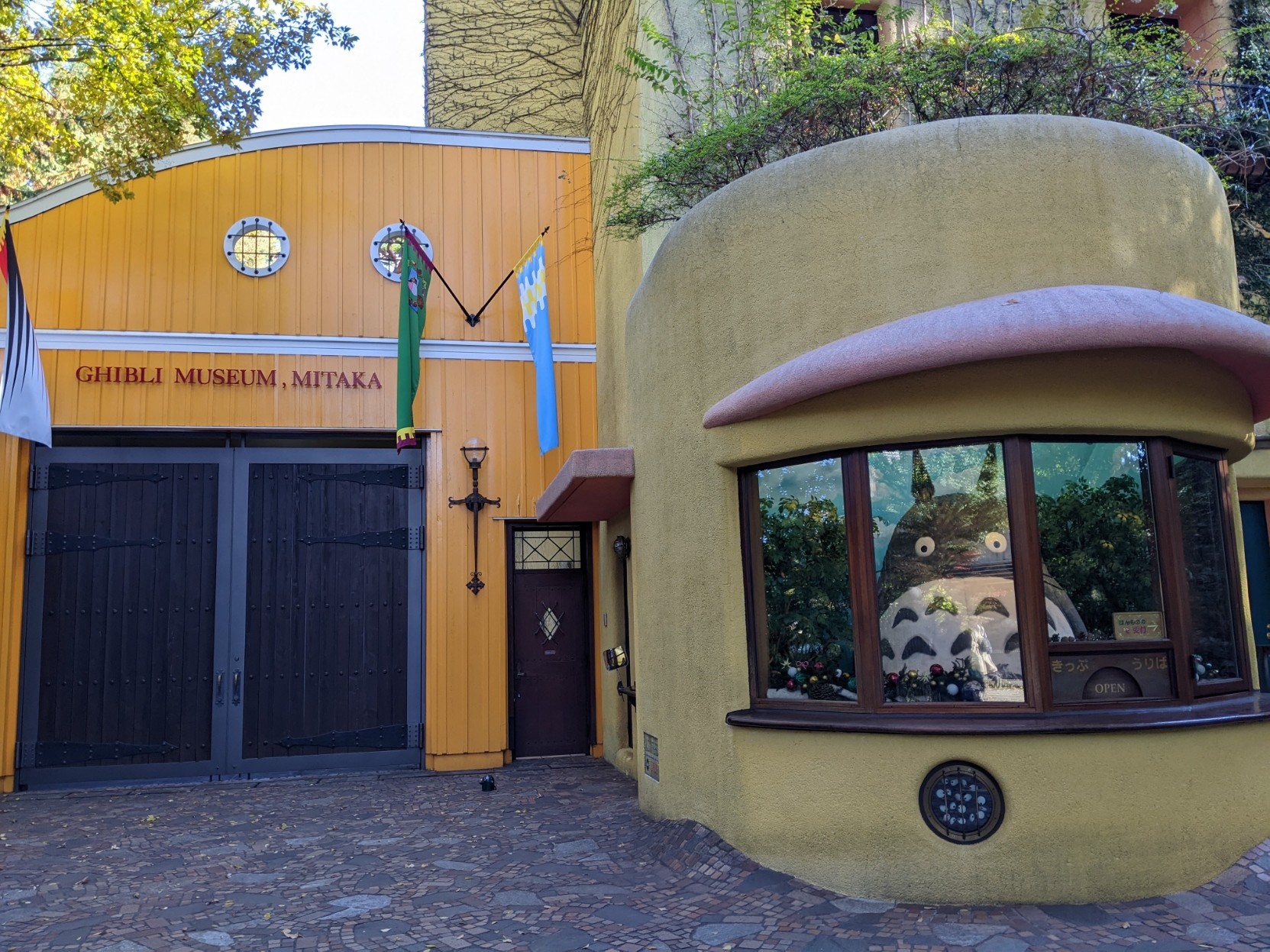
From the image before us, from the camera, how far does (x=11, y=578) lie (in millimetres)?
8820

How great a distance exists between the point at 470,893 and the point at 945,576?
3055 millimetres

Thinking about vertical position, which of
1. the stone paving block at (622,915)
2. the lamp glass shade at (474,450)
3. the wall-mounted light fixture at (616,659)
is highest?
the lamp glass shade at (474,450)

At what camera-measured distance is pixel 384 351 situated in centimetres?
975

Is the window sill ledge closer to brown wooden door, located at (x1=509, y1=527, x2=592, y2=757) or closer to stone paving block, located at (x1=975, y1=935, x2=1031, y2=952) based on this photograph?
stone paving block, located at (x1=975, y1=935, x2=1031, y2=952)

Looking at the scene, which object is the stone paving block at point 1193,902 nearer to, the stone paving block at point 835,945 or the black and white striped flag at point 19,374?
the stone paving block at point 835,945

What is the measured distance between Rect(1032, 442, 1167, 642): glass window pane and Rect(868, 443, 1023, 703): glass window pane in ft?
0.74

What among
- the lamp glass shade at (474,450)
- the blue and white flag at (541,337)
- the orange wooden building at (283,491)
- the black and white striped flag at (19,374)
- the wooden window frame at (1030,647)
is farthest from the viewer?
the lamp glass shade at (474,450)

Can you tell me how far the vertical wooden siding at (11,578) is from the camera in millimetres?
8648

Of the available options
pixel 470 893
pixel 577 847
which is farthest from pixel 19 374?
pixel 577 847

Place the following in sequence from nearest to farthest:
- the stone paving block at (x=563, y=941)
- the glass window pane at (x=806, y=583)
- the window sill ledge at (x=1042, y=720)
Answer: the stone paving block at (x=563, y=941) < the window sill ledge at (x=1042, y=720) < the glass window pane at (x=806, y=583)

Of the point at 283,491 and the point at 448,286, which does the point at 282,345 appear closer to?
the point at 283,491

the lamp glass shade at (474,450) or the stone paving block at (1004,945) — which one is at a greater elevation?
the lamp glass shade at (474,450)

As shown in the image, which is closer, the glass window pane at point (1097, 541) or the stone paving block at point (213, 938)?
the stone paving block at point (213, 938)

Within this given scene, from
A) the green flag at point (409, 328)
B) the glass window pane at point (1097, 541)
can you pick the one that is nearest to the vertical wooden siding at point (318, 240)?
the green flag at point (409, 328)
